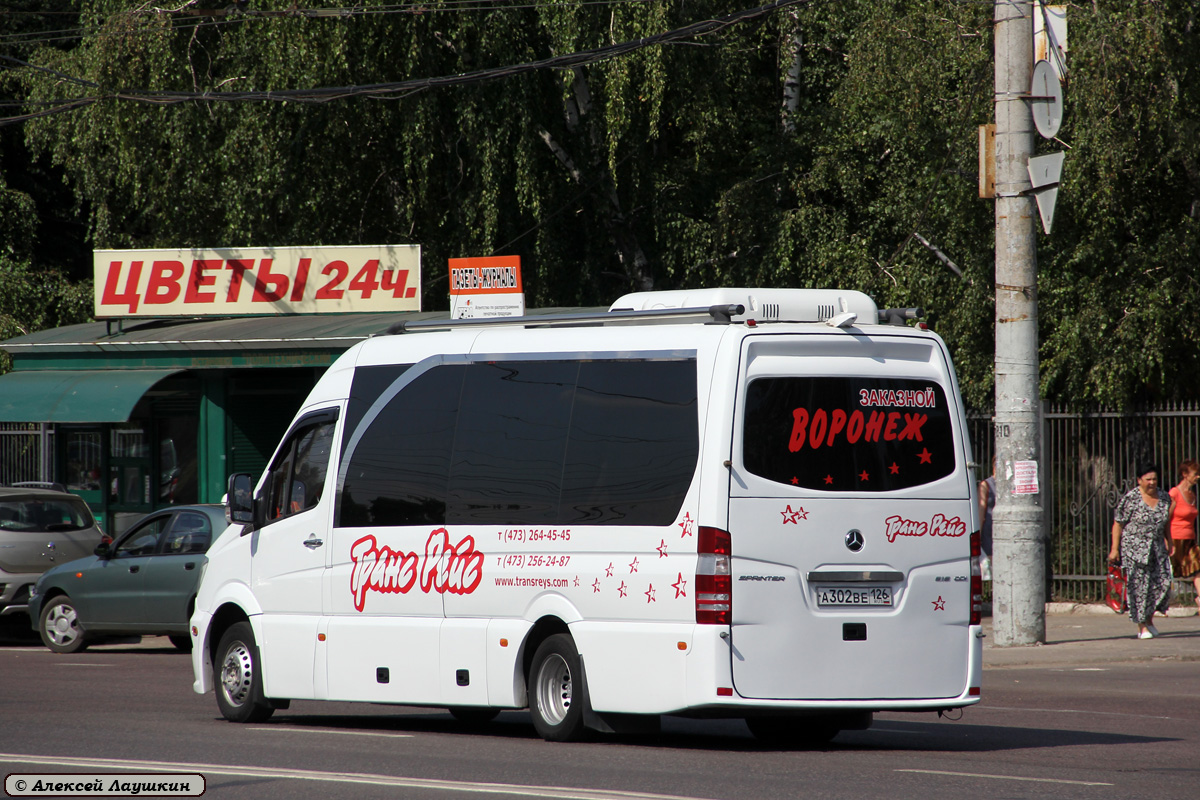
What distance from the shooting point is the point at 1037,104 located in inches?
664

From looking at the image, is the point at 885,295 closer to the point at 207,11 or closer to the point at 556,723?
the point at 207,11

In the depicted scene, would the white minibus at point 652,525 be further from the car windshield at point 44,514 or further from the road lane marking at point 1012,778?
the car windshield at point 44,514

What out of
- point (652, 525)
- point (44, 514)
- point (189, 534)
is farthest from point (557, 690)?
point (44, 514)

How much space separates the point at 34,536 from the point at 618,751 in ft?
40.9

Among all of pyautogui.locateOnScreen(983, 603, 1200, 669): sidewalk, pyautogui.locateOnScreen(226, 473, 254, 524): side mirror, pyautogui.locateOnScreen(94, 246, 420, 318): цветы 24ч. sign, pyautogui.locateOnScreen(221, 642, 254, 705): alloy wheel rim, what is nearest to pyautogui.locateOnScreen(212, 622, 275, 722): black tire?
pyautogui.locateOnScreen(221, 642, 254, 705): alloy wheel rim

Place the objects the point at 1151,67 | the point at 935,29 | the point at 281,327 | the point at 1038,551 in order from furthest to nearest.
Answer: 1. the point at 281,327
2. the point at 935,29
3. the point at 1151,67
4. the point at 1038,551

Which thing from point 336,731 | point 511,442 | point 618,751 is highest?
point 511,442

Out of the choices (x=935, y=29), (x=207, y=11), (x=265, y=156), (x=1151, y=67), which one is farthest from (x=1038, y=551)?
(x=207, y=11)

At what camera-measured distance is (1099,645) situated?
17188mm

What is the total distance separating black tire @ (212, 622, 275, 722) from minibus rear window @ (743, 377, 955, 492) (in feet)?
14.1

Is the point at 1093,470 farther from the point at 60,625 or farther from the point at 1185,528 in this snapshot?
the point at 60,625

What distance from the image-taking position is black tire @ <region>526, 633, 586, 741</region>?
9906mm

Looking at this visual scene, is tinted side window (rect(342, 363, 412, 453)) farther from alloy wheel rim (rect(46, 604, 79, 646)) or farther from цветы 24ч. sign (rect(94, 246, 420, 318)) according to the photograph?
цветы 24ч. sign (rect(94, 246, 420, 318))

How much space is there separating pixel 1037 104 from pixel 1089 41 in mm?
2721
